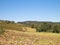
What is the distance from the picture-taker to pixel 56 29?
45625 mm

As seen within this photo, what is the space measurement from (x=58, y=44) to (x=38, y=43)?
2395mm

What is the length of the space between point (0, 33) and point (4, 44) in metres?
5.55

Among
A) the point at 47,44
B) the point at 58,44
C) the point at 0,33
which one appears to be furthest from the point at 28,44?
the point at 0,33

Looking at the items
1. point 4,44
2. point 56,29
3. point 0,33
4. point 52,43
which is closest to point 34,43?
point 52,43

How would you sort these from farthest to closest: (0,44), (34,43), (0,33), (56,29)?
(56,29) → (0,33) → (34,43) → (0,44)

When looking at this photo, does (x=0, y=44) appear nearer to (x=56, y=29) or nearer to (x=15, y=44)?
(x=15, y=44)

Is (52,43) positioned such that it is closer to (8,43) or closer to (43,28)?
(8,43)

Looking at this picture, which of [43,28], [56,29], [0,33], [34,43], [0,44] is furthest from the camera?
[43,28]

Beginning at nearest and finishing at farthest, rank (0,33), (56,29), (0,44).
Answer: (0,44)
(0,33)
(56,29)

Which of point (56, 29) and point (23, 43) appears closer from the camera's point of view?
point (23, 43)

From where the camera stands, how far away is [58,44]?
19.6 m

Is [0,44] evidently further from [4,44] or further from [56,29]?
[56,29]

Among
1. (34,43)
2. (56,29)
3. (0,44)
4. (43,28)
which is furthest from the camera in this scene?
(43,28)

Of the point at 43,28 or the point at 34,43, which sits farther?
the point at 43,28
